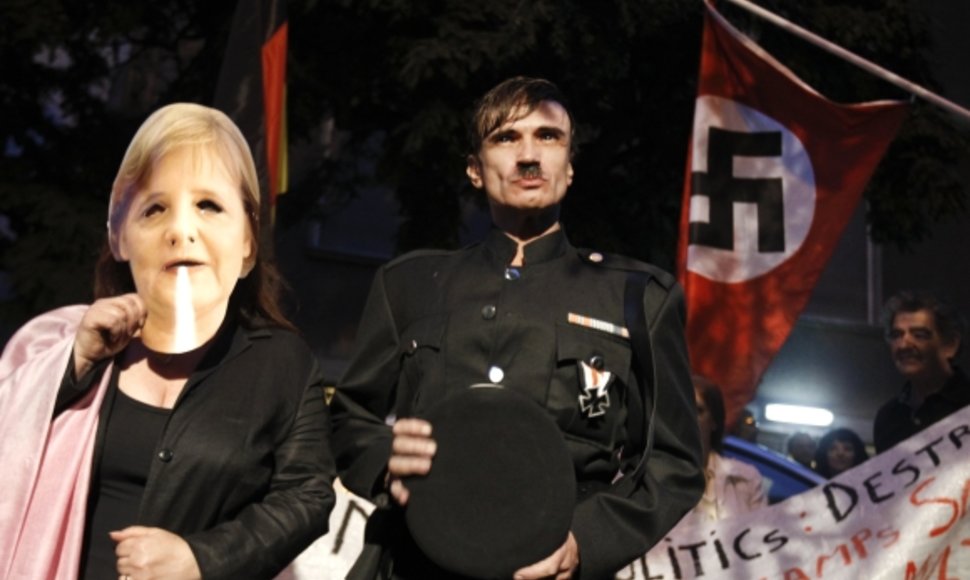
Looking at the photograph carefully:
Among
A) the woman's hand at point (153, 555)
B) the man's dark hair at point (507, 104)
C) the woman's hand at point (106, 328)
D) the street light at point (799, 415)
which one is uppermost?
the street light at point (799, 415)

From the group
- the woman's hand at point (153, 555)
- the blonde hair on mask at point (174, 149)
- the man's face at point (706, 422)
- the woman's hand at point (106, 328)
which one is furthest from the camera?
the man's face at point (706, 422)

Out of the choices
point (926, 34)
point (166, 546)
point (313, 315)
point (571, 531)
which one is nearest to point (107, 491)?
point (166, 546)

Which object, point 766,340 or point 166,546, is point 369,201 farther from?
point 166,546

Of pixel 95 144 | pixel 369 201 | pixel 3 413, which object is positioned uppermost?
pixel 369 201

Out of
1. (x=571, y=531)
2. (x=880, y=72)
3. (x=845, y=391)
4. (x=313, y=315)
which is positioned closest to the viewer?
(x=571, y=531)

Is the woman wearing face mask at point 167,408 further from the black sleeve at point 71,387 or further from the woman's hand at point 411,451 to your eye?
the woman's hand at point 411,451

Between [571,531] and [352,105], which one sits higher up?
[352,105]

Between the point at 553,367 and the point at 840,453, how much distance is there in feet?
18.3

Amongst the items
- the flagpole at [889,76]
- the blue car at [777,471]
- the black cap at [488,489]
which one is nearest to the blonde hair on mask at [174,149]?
the black cap at [488,489]

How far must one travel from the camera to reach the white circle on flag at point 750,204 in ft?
21.1

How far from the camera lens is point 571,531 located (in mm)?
2652

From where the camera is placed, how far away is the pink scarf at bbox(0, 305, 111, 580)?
270 centimetres

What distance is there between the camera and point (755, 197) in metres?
6.57

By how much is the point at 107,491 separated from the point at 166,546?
0.21 meters
